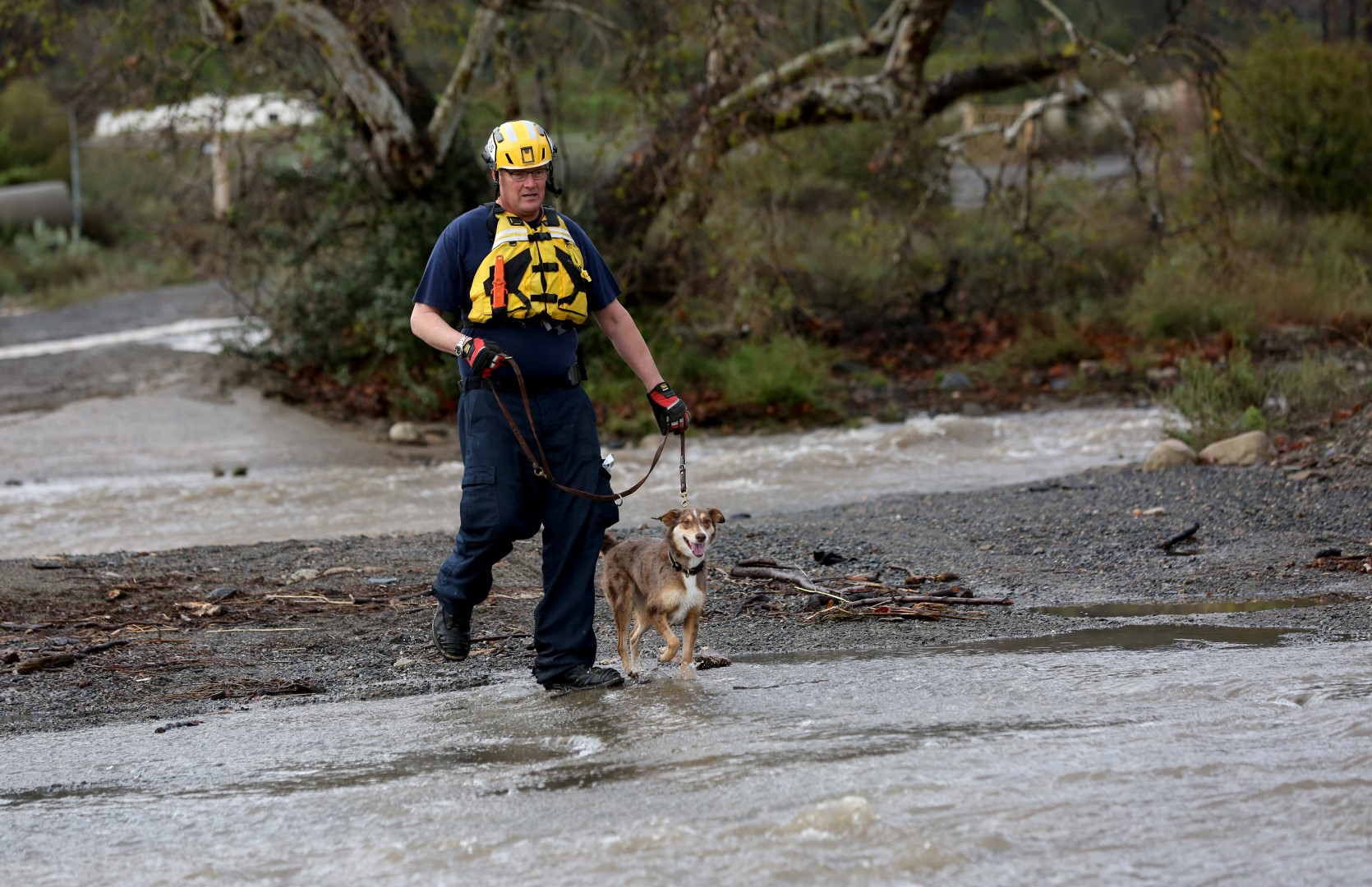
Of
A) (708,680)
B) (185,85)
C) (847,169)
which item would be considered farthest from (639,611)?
(847,169)

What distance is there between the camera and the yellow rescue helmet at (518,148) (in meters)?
6.12

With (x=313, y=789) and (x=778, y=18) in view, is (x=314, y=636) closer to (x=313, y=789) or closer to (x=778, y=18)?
(x=313, y=789)

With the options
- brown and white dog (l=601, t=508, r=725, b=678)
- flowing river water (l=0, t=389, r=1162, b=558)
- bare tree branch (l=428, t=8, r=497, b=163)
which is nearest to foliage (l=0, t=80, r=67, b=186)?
flowing river water (l=0, t=389, r=1162, b=558)

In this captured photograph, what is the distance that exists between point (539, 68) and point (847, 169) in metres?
9.80

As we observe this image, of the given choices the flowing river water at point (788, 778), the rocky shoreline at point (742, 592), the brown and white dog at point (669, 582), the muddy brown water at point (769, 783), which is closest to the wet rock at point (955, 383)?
the rocky shoreline at point (742, 592)

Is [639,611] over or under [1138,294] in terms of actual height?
under

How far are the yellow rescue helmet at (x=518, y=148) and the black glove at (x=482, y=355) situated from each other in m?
0.75

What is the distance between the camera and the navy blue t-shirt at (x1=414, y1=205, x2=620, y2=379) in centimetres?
627

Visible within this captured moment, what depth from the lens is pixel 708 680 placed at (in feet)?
22.3

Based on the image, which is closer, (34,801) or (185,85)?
(34,801)

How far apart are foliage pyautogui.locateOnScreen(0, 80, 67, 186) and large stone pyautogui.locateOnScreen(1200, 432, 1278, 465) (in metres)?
35.1

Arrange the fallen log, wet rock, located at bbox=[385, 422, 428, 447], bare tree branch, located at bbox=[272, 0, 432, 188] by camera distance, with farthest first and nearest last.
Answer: wet rock, located at bbox=[385, 422, 428, 447] < bare tree branch, located at bbox=[272, 0, 432, 188] < the fallen log

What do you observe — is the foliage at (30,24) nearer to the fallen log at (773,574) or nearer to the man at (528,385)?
the fallen log at (773,574)

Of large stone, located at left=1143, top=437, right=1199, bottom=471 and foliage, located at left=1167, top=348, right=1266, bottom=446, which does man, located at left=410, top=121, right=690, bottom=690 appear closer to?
large stone, located at left=1143, top=437, right=1199, bottom=471
